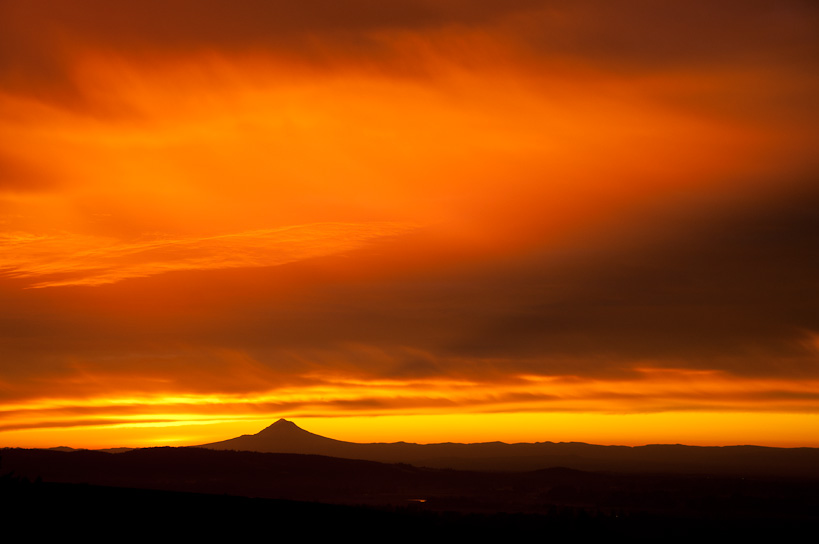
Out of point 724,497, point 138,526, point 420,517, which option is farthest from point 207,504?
point 724,497

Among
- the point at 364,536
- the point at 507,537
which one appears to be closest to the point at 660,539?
the point at 507,537

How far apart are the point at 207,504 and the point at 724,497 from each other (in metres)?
74.1

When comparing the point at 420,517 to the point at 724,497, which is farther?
the point at 724,497

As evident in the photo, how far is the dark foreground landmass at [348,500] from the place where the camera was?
3850cm

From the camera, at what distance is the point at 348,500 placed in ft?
308

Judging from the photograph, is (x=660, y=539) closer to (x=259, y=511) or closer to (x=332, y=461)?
(x=259, y=511)

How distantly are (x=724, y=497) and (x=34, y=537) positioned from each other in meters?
86.7

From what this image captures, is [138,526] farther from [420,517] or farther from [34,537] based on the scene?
[420,517]

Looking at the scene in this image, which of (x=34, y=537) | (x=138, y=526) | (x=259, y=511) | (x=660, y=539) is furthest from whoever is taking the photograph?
(x=660, y=539)

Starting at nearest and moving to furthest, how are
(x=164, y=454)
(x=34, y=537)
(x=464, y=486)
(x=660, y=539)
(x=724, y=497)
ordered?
(x=34, y=537) → (x=660, y=539) → (x=724, y=497) → (x=464, y=486) → (x=164, y=454)

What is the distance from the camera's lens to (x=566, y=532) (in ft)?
159

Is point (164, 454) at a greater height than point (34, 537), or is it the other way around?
point (164, 454)

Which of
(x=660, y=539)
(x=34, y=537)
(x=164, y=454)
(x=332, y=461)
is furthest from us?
(x=332, y=461)

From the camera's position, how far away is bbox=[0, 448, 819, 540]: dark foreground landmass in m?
38.5
